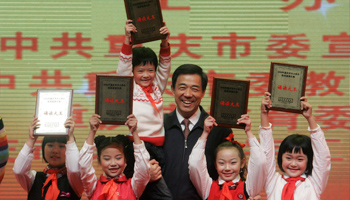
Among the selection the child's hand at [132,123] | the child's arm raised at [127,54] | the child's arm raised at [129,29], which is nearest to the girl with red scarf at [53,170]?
the child's hand at [132,123]

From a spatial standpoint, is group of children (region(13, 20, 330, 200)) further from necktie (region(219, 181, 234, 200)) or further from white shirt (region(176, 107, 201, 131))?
white shirt (region(176, 107, 201, 131))

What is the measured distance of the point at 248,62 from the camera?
3818 millimetres

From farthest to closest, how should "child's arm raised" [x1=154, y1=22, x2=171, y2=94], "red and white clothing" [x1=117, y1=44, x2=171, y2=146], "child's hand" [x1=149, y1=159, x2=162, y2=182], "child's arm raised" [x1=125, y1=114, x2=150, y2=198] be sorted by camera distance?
1. "child's arm raised" [x1=154, y1=22, x2=171, y2=94]
2. "red and white clothing" [x1=117, y1=44, x2=171, y2=146]
3. "child's hand" [x1=149, y1=159, x2=162, y2=182]
4. "child's arm raised" [x1=125, y1=114, x2=150, y2=198]

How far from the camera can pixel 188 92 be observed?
2783 millimetres

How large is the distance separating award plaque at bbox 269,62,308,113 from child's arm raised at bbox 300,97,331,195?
0.24 feet

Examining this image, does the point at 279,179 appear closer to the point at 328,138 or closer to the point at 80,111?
the point at 328,138

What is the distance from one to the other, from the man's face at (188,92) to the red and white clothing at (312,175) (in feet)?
1.39

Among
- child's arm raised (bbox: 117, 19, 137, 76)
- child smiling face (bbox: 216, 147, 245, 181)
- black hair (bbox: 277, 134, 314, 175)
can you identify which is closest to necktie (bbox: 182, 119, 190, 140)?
child smiling face (bbox: 216, 147, 245, 181)

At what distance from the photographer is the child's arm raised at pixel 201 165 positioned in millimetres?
2613

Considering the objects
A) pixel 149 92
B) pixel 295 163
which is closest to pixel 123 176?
pixel 149 92

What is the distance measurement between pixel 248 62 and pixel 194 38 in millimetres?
474

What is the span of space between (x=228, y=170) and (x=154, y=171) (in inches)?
16.4

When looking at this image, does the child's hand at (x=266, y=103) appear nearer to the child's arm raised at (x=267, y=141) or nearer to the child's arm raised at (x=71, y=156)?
the child's arm raised at (x=267, y=141)

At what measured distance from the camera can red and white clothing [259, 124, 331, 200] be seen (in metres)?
2.59
